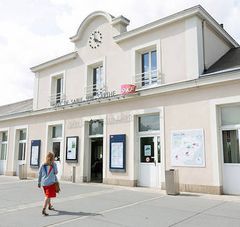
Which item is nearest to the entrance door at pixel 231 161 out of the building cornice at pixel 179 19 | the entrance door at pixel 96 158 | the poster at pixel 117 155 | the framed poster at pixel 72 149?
the poster at pixel 117 155

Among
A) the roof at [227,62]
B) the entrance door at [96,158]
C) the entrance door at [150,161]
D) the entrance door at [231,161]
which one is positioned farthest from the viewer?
the entrance door at [96,158]

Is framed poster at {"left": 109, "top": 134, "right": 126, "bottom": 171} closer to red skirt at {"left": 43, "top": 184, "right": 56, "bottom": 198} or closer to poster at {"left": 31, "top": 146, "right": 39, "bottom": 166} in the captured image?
red skirt at {"left": 43, "top": 184, "right": 56, "bottom": 198}

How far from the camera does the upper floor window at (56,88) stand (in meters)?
16.6

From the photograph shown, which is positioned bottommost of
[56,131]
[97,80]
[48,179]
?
[48,179]

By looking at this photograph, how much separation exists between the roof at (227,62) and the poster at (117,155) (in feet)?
15.8

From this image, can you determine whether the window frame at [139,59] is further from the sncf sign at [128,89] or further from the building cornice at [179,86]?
the building cornice at [179,86]

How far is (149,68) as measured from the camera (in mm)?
12477

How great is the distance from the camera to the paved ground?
6.19 meters

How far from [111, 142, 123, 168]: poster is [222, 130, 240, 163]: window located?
14.5 ft

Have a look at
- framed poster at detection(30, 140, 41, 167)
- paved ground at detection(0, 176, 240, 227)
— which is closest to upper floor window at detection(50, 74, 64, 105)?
framed poster at detection(30, 140, 41, 167)

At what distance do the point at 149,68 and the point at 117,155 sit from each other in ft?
13.5

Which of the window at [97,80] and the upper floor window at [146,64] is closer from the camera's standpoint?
the upper floor window at [146,64]

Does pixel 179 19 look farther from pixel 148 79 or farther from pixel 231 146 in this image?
pixel 231 146

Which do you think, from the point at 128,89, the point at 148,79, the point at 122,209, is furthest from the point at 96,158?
the point at 122,209
